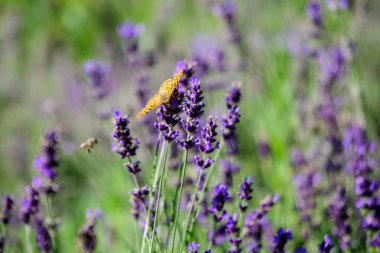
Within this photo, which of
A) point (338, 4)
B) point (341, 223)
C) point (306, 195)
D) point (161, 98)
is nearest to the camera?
point (161, 98)

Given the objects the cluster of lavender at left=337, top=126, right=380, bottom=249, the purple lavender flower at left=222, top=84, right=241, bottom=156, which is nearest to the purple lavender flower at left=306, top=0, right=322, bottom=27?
the cluster of lavender at left=337, top=126, right=380, bottom=249

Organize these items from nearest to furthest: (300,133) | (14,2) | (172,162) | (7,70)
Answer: (172,162) → (300,133) → (7,70) → (14,2)

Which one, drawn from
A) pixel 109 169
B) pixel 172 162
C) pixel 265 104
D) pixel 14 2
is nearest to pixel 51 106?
pixel 109 169

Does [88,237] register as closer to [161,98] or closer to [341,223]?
[161,98]

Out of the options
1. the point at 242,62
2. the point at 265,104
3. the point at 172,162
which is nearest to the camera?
the point at 172,162

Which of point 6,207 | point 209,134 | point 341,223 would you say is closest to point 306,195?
point 341,223

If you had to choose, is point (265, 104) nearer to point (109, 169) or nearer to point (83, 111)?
Answer: point (109, 169)

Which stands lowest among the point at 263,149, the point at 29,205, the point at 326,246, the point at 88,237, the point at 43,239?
the point at 326,246

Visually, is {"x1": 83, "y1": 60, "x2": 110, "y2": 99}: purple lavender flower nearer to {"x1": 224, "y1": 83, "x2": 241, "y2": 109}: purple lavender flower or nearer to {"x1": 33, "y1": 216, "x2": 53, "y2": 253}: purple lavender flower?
{"x1": 33, "y1": 216, "x2": 53, "y2": 253}: purple lavender flower
